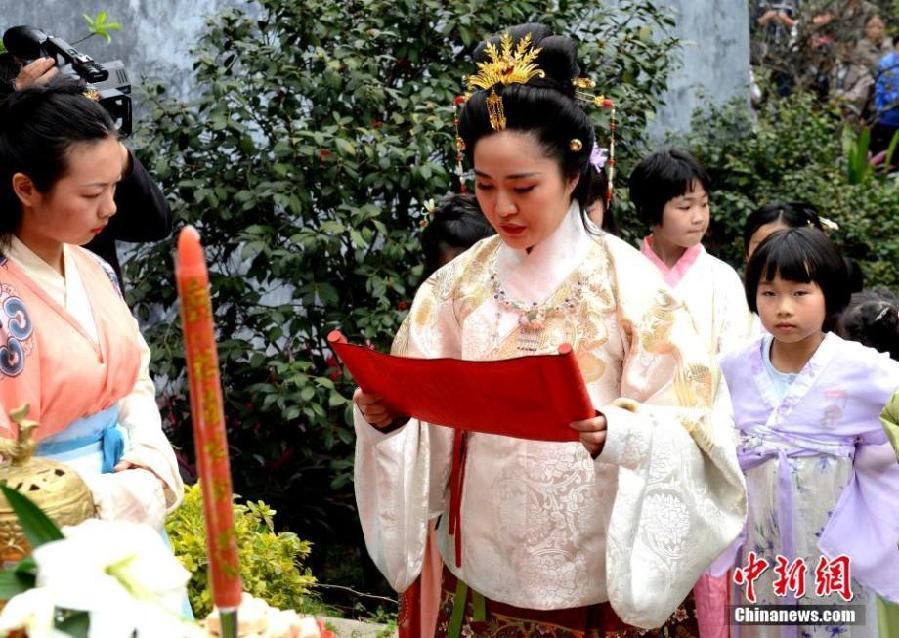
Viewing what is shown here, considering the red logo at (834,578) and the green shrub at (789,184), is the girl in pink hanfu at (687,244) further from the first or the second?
the green shrub at (789,184)

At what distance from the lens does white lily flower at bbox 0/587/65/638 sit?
4.42ft

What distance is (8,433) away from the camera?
2.83 metres

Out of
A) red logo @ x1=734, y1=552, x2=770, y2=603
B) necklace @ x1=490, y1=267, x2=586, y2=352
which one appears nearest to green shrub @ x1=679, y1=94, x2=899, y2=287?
red logo @ x1=734, y1=552, x2=770, y2=603

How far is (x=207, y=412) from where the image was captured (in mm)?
1248

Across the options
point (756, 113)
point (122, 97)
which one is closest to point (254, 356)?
point (122, 97)

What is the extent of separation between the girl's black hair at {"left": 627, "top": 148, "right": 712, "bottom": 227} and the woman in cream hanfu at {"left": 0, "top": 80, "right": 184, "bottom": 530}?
3273mm

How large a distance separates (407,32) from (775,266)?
245cm

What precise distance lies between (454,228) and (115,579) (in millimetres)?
3384

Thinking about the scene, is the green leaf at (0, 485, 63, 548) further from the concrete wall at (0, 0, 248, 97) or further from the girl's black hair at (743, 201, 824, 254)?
the girl's black hair at (743, 201, 824, 254)

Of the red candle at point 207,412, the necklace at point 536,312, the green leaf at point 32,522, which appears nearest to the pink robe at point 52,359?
the necklace at point 536,312

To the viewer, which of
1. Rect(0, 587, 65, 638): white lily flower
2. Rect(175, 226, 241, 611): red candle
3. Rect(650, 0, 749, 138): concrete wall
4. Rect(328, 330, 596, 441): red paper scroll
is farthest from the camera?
Rect(650, 0, 749, 138): concrete wall

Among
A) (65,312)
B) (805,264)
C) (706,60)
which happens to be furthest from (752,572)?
(706,60)

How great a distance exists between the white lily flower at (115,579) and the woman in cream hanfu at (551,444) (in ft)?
4.84

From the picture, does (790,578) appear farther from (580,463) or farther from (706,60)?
(706,60)
